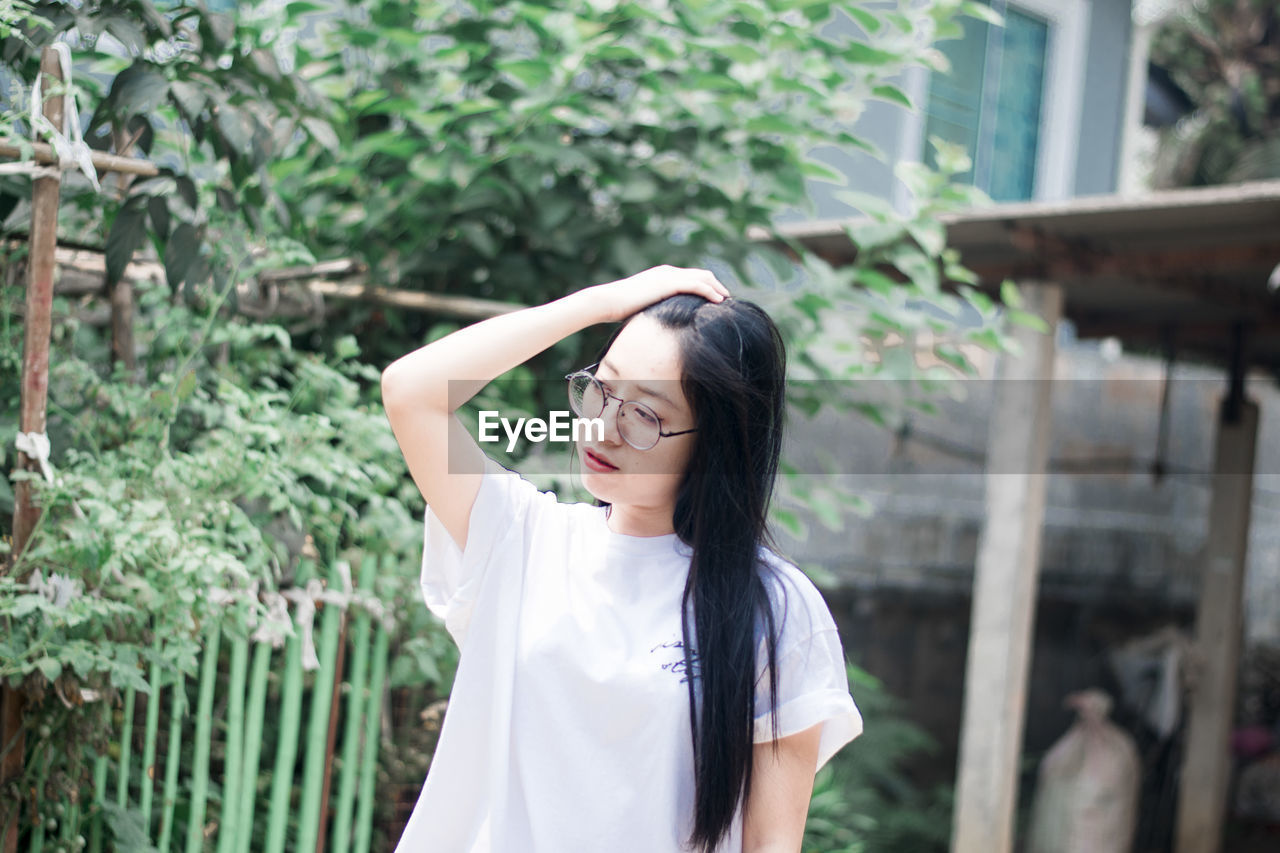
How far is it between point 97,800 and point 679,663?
125cm

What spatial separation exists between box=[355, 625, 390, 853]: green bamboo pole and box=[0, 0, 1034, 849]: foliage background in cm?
8

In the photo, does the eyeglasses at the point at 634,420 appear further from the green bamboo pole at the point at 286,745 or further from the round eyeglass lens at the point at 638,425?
the green bamboo pole at the point at 286,745

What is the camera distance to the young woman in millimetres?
1306

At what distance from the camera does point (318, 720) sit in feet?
7.35

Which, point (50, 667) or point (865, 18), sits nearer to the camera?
point (50, 667)

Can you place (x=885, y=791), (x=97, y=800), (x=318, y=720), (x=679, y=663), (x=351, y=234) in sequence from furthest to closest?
1. (x=885, y=791)
2. (x=351, y=234)
3. (x=318, y=720)
4. (x=97, y=800)
5. (x=679, y=663)

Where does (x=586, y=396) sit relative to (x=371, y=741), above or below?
above

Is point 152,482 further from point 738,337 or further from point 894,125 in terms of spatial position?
point 894,125

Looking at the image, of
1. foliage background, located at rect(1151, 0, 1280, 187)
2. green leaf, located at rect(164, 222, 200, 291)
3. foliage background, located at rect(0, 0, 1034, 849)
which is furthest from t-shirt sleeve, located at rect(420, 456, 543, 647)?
foliage background, located at rect(1151, 0, 1280, 187)

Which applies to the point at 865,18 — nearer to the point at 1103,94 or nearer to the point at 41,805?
the point at 41,805

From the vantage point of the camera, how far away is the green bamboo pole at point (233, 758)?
214 centimetres

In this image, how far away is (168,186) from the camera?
2061 millimetres

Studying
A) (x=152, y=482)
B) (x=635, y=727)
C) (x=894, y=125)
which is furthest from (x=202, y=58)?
(x=894, y=125)

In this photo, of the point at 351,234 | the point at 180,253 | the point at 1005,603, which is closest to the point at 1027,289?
the point at 1005,603
